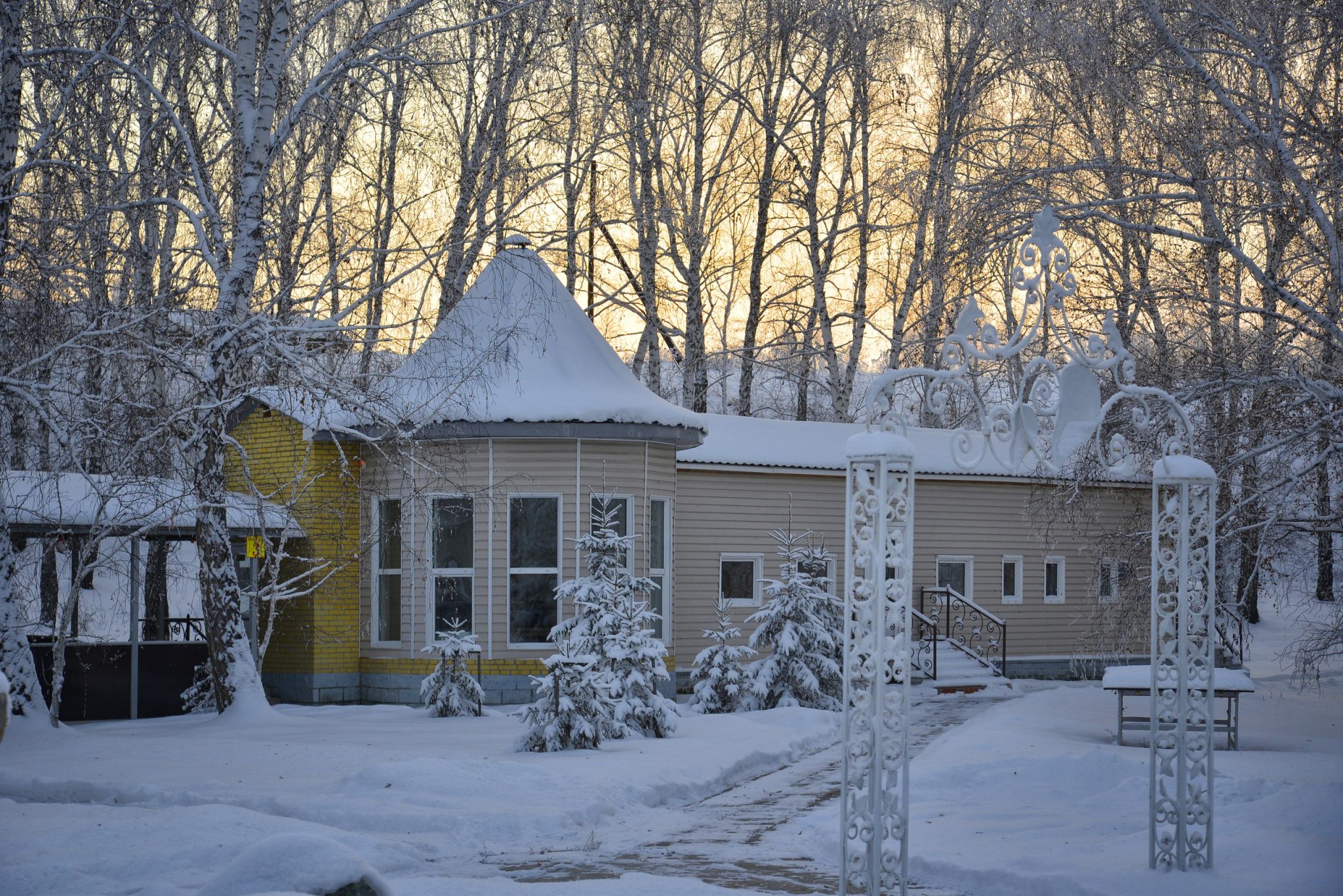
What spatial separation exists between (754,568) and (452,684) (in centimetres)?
640

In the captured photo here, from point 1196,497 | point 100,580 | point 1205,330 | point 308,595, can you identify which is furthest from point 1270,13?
point 100,580

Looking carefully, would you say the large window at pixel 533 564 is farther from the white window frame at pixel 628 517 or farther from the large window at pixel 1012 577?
the large window at pixel 1012 577

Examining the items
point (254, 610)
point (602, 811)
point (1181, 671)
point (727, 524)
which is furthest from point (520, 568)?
point (1181, 671)

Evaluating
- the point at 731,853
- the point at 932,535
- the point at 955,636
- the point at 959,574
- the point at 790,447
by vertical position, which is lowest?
the point at 731,853

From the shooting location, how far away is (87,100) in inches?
537

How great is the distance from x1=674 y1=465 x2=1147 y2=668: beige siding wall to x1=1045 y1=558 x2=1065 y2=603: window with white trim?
0.30 feet

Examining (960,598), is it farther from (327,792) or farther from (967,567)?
(327,792)

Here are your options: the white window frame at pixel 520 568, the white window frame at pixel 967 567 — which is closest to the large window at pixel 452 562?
the white window frame at pixel 520 568

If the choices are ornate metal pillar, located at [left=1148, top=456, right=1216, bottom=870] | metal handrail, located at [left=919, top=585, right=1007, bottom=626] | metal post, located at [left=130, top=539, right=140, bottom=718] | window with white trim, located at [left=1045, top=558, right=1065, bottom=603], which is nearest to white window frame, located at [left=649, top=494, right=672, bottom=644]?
metal handrail, located at [left=919, top=585, right=1007, bottom=626]

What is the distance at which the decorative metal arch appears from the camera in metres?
7.17

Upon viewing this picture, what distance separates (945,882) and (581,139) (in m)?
17.4

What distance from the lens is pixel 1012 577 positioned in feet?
79.2

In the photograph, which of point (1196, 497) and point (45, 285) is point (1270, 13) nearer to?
point (1196, 497)

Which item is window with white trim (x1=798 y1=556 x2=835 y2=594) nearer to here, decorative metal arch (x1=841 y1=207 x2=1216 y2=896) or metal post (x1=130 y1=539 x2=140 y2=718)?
metal post (x1=130 y1=539 x2=140 y2=718)
